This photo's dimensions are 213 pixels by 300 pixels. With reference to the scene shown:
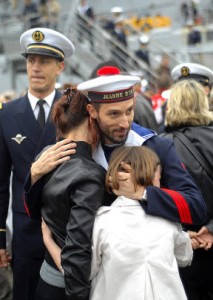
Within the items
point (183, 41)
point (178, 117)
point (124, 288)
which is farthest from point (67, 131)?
point (183, 41)

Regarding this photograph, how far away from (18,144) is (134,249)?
1.48m

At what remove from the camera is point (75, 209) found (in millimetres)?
2582

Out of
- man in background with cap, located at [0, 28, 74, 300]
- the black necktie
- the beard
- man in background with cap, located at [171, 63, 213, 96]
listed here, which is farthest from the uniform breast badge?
man in background with cap, located at [171, 63, 213, 96]

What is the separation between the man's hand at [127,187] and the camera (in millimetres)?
2641

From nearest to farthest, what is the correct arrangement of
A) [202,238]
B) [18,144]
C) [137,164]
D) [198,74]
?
[137,164], [202,238], [18,144], [198,74]

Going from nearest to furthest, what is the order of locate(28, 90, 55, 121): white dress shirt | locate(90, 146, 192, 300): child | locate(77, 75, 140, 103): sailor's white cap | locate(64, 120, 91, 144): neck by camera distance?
locate(90, 146, 192, 300): child, locate(77, 75, 140, 103): sailor's white cap, locate(64, 120, 91, 144): neck, locate(28, 90, 55, 121): white dress shirt

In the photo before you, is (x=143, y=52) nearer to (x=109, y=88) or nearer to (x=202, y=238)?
(x=202, y=238)

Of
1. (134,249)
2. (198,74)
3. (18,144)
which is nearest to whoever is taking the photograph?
(134,249)

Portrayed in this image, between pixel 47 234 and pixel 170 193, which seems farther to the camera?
pixel 47 234

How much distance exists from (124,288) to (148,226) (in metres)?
0.28

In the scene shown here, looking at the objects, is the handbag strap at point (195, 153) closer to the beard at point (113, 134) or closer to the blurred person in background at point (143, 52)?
the beard at point (113, 134)

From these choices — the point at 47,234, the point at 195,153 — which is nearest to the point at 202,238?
the point at 195,153

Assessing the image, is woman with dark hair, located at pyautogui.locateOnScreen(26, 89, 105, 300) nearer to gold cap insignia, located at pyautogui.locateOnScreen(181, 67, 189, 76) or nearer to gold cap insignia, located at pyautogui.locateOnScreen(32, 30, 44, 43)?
gold cap insignia, located at pyautogui.locateOnScreen(32, 30, 44, 43)

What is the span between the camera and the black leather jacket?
2533 mm
